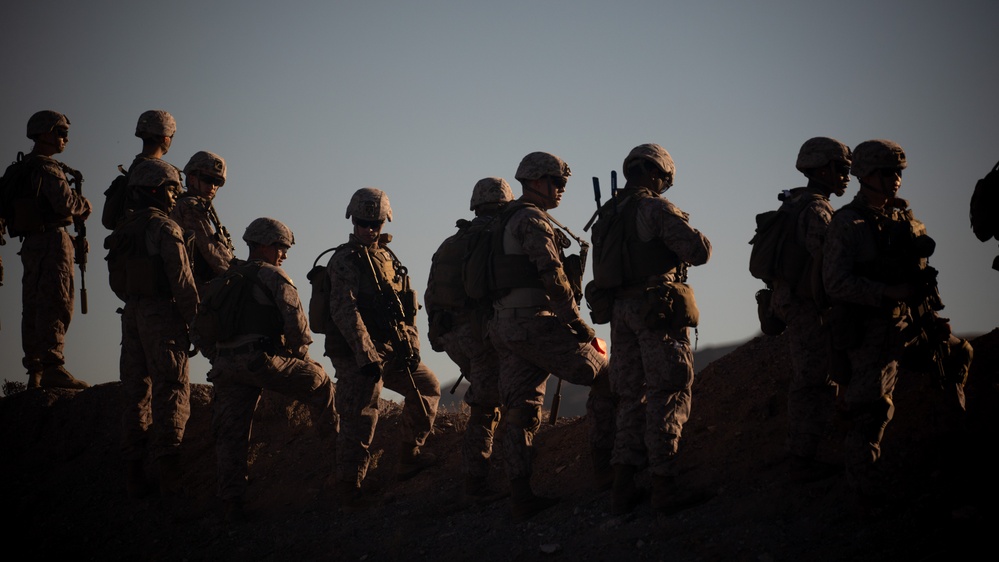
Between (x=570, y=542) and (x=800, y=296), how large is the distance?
2.67 meters

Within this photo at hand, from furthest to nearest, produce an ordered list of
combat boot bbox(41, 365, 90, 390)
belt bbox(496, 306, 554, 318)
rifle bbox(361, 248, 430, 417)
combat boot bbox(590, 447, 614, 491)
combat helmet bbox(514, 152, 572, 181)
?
combat boot bbox(41, 365, 90, 390)
rifle bbox(361, 248, 430, 417)
combat helmet bbox(514, 152, 572, 181)
combat boot bbox(590, 447, 614, 491)
belt bbox(496, 306, 554, 318)

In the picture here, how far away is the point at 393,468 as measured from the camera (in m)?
10.9

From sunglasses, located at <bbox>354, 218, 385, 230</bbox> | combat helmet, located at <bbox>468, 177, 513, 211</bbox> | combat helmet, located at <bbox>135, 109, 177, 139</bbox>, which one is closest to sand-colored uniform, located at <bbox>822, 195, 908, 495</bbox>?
combat helmet, located at <bbox>468, 177, 513, 211</bbox>

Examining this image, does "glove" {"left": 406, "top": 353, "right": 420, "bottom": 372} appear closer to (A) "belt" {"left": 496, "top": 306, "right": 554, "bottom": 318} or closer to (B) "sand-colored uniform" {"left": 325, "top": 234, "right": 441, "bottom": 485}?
(B) "sand-colored uniform" {"left": 325, "top": 234, "right": 441, "bottom": 485}

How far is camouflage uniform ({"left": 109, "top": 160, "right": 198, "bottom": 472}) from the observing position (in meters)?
10.5

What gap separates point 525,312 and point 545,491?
188 cm

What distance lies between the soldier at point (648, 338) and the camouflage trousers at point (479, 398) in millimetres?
1552

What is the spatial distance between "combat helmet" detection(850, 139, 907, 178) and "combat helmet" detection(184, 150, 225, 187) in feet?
23.5

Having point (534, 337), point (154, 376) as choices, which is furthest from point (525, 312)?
point (154, 376)

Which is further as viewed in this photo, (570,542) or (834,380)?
(570,542)

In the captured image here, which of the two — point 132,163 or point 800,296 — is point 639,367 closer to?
point 800,296

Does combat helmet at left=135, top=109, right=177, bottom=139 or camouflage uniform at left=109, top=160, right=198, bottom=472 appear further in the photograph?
combat helmet at left=135, top=109, right=177, bottom=139

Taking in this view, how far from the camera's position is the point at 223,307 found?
32.2ft

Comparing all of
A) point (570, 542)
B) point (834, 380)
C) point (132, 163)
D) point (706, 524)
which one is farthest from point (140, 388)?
point (834, 380)
